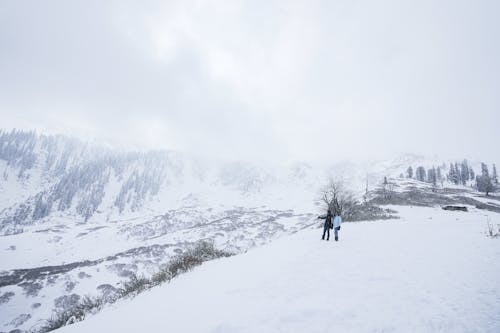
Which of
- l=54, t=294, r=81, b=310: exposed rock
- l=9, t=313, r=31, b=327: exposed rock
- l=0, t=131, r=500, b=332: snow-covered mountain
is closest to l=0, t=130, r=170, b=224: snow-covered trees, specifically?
l=0, t=131, r=500, b=332: snow-covered mountain

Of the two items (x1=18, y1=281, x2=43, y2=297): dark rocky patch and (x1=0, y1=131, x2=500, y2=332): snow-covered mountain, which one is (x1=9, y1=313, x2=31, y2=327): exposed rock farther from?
(x1=18, y1=281, x2=43, y2=297): dark rocky patch

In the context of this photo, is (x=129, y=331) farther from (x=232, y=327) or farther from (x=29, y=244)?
(x=29, y=244)

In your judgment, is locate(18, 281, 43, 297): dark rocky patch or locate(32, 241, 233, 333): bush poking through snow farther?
locate(18, 281, 43, 297): dark rocky patch

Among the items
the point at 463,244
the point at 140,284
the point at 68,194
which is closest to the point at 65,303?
the point at 140,284

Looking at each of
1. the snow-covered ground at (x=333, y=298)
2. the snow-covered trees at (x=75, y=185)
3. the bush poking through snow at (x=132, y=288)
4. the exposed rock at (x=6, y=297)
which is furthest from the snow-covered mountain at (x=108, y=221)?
the snow-covered ground at (x=333, y=298)

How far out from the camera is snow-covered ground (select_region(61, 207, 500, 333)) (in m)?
4.50

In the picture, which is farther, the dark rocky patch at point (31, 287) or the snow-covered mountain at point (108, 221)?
the snow-covered mountain at point (108, 221)

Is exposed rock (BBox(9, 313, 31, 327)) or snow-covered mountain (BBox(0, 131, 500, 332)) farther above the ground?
snow-covered mountain (BBox(0, 131, 500, 332))

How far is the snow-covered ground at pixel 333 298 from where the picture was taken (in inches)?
177

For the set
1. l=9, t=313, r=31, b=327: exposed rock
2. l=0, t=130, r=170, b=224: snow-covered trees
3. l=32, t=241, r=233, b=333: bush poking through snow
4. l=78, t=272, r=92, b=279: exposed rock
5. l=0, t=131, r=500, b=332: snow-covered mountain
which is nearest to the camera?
l=32, t=241, r=233, b=333: bush poking through snow

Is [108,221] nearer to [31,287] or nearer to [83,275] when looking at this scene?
[83,275]

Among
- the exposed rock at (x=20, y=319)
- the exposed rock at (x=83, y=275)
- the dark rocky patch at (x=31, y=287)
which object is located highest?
the exposed rock at (x=83, y=275)

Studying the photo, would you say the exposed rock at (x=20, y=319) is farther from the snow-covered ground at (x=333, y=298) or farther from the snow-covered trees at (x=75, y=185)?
the snow-covered trees at (x=75, y=185)

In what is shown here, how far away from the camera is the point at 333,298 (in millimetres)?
5633
